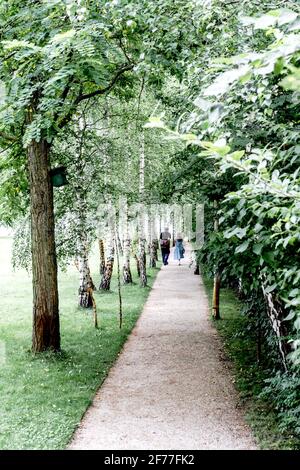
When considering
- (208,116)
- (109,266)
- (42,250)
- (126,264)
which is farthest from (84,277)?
(208,116)

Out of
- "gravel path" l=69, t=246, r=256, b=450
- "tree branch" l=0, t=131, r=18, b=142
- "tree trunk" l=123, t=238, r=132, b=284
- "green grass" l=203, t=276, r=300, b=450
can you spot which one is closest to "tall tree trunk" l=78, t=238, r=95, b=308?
"gravel path" l=69, t=246, r=256, b=450

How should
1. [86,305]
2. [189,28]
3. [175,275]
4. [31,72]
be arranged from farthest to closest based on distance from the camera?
1. [175,275]
2. [86,305]
3. [31,72]
4. [189,28]

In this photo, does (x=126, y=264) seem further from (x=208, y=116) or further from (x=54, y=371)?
(x=208, y=116)

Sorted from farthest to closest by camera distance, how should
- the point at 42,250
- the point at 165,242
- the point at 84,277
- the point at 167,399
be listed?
the point at 165,242, the point at 84,277, the point at 42,250, the point at 167,399

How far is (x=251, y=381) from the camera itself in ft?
24.1

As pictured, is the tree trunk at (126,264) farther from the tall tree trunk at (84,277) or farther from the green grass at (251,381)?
the green grass at (251,381)

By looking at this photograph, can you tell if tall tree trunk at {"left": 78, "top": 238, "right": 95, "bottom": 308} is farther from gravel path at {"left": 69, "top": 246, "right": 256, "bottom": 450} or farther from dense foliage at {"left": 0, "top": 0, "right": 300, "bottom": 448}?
gravel path at {"left": 69, "top": 246, "right": 256, "bottom": 450}

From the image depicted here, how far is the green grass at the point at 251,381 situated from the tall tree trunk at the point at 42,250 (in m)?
3.39

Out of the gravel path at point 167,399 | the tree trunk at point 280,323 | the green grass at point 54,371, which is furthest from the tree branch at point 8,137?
the tree trunk at point 280,323

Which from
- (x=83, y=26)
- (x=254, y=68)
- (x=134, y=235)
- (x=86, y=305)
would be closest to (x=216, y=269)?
(x=83, y=26)

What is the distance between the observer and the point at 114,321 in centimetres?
1168

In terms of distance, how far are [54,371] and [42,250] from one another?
2.09 metres
